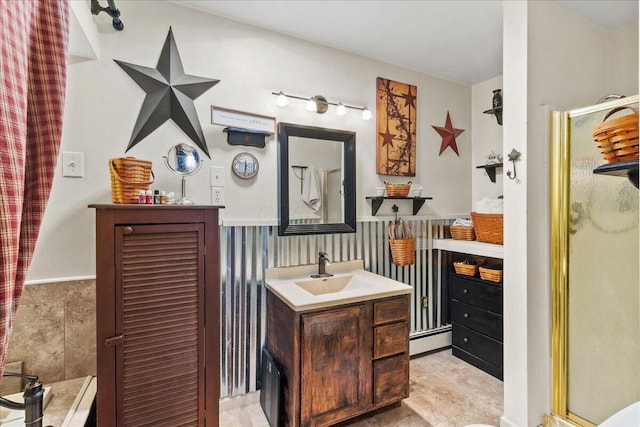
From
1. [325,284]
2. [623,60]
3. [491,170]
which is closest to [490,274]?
[491,170]

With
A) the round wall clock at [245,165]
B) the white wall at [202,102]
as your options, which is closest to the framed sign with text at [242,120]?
the white wall at [202,102]

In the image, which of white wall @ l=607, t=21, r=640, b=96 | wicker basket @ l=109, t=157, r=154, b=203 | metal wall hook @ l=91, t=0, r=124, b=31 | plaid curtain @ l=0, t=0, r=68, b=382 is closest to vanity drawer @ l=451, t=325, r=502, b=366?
white wall @ l=607, t=21, r=640, b=96

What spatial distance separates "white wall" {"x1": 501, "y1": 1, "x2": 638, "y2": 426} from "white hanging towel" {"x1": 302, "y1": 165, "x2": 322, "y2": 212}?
122 centimetres

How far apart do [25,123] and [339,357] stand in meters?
1.72

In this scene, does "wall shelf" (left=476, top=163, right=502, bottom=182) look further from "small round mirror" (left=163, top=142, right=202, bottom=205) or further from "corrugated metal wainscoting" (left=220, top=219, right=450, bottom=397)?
"small round mirror" (left=163, top=142, right=202, bottom=205)

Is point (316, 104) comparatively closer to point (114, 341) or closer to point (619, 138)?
point (619, 138)

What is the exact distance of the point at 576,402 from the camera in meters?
1.66

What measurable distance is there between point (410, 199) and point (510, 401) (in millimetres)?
1567

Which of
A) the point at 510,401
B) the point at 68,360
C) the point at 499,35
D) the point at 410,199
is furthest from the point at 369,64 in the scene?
the point at 68,360

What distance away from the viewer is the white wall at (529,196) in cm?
166

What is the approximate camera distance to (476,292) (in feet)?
8.14

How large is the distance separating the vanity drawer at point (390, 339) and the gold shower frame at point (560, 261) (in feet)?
2.69

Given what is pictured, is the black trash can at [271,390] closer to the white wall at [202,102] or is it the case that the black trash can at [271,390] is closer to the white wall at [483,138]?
the white wall at [202,102]

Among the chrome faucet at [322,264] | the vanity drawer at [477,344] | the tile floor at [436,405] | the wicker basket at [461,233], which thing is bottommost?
the tile floor at [436,405]
